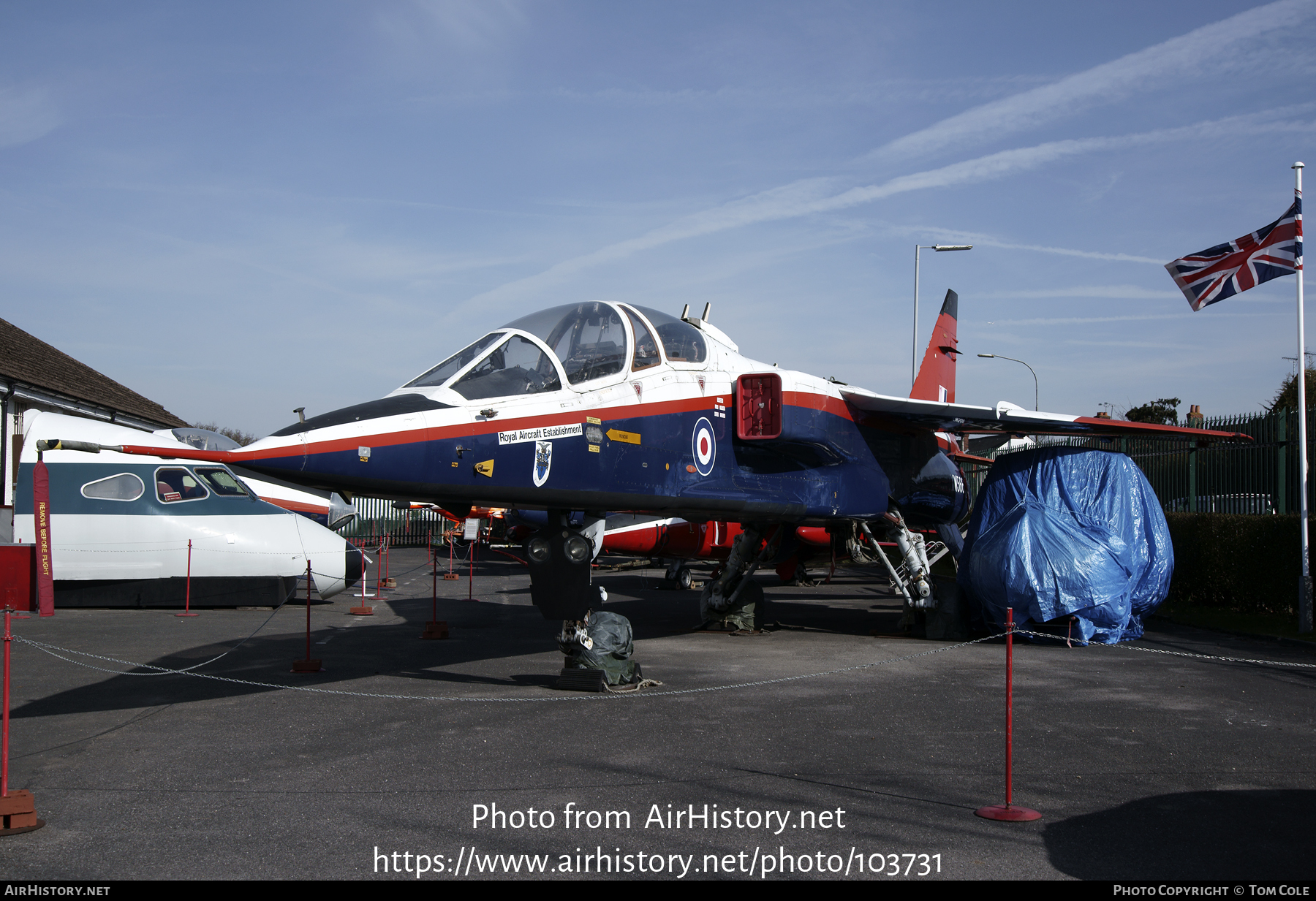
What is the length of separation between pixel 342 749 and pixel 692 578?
18.0 metres

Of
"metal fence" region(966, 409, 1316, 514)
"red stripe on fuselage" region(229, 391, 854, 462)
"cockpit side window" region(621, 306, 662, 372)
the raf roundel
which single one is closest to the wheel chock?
the raf roundel

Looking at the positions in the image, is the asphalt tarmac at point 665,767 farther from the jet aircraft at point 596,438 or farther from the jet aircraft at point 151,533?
the jet aircraft at point 151,533

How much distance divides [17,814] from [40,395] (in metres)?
25.2

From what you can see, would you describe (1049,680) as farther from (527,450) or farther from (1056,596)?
(527,450)

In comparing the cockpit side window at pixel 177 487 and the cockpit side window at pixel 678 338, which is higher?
the cockpit side window at pixel 678 338

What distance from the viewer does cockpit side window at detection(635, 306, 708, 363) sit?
29.8 ft

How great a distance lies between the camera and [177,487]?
15.6 meters

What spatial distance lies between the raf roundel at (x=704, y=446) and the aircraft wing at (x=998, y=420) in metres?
3.14

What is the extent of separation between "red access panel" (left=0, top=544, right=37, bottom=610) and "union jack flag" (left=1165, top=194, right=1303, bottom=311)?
18.2 meters

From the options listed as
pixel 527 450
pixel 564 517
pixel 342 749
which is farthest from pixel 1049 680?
pixel 342 749

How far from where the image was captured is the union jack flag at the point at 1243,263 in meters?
12.8

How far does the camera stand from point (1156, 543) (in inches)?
528

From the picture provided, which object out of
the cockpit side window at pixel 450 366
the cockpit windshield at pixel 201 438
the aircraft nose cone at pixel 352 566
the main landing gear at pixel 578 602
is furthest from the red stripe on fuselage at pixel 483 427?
the cockpit windshield at pixel 201 438

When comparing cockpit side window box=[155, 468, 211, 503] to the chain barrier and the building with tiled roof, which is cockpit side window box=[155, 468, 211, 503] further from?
the chain barrier
